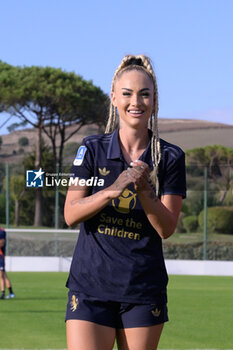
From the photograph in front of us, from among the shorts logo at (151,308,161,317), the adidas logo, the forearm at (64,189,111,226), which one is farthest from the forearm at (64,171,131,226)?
the shorts logo at (151,308,161,317)

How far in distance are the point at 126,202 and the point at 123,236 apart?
0.56ft

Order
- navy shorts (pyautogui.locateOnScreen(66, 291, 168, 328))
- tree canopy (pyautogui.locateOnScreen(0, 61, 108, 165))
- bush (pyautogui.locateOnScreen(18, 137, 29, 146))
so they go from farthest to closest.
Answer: bush (pyautogui.locateOnScreen(18, 137, 29, 146)), tree canopy (pyautogui.locateOnScreen(0, 61, 108, 165)), navy shorts (pyautogui.locateOnScreen(66, 291, 168, 328))

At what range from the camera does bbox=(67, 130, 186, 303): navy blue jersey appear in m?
3.77

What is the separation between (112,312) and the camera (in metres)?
3.78

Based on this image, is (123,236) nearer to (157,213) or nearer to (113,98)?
(157,213)

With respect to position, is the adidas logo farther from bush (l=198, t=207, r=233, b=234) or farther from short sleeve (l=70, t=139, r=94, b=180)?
bush (l=198, t=207, r=233, b=234)

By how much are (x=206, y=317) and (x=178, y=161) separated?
1107 cm

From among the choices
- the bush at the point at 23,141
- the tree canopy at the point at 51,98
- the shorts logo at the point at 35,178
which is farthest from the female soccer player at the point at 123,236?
the bush at the point at 23,141

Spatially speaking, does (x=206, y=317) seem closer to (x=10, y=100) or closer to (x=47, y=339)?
(x=47, y=339)

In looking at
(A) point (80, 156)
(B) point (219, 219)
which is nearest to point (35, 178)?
(A) point (80, 156)

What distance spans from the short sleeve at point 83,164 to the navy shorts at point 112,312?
60cm

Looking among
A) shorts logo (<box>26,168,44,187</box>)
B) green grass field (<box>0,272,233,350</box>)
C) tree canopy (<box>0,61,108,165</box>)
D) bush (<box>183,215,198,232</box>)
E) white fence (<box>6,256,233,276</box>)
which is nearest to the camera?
shorts logo (<box>26,168,44,187</box>)

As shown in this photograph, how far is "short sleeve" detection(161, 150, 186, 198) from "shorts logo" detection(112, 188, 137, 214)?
219 millimetres

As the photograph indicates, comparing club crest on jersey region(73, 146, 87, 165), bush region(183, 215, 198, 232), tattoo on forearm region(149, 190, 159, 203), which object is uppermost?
club crest on jersey region(73, 146, 87, 165)
